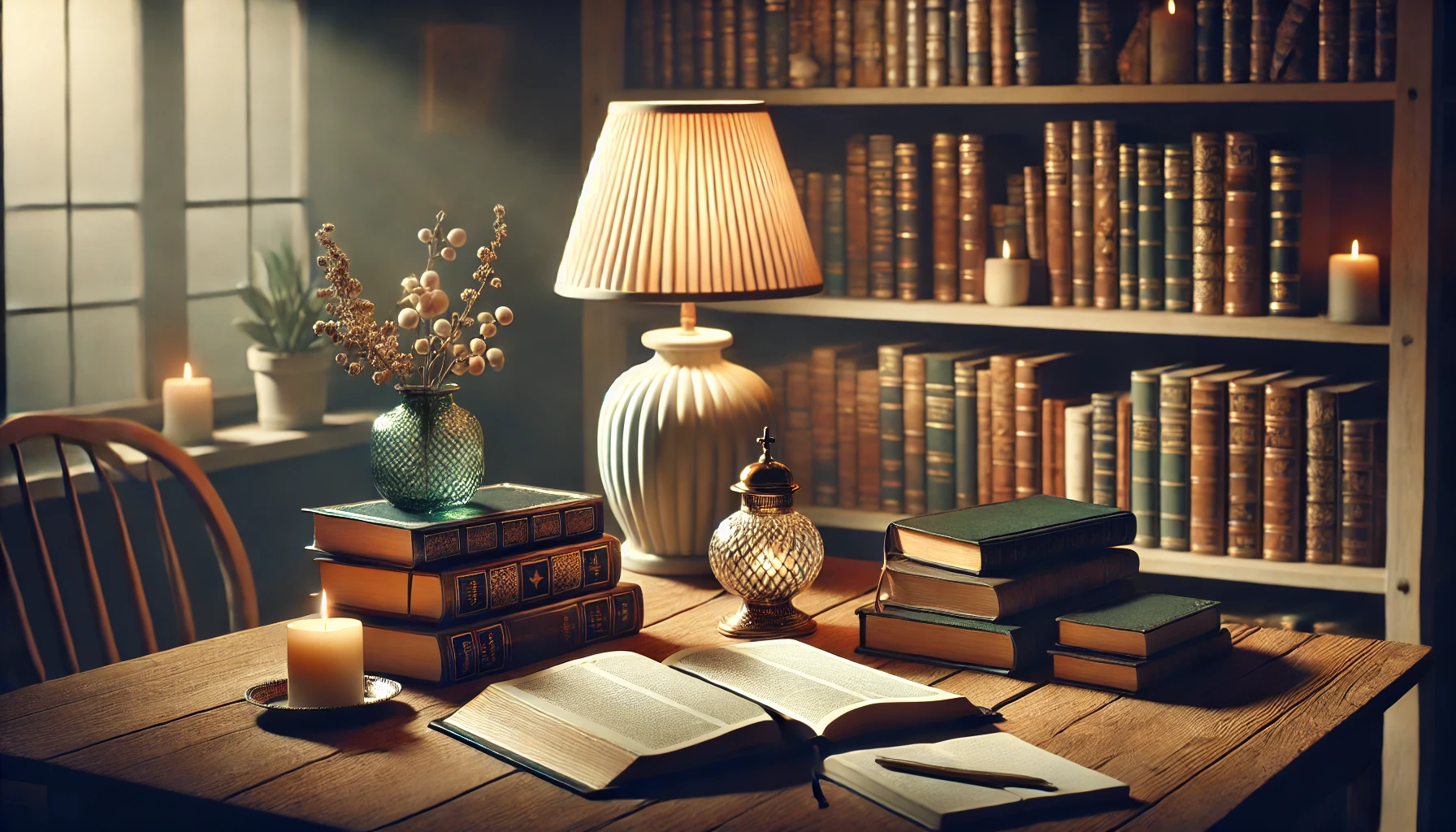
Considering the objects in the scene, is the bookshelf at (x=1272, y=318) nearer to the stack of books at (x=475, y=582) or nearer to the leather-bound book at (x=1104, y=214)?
the leather-bound book at (x=1104, y=214)

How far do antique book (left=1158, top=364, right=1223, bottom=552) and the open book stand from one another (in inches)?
44.4

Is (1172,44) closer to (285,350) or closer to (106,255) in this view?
(285,350)

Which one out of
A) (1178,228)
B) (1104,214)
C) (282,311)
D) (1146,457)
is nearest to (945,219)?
(1104,214)

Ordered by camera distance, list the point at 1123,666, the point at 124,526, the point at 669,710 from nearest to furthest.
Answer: the point at 669,710
the point at 1123,666
the point at 124,526

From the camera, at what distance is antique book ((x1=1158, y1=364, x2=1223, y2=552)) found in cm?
238

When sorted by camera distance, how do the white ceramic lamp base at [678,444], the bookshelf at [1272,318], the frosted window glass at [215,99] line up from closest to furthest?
the white ceramic lamp base at [678,444], the bookshelf at [1272,318], the frosted window glass at [215,99]

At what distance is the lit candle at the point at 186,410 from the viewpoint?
2.69 metres

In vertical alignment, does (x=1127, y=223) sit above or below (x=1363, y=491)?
above

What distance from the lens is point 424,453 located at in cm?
156

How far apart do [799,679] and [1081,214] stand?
132 cm

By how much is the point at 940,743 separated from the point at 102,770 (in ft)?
2.22

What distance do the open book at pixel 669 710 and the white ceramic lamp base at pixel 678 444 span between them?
1.48ft

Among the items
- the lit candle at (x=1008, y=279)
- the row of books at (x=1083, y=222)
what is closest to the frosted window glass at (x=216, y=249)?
the row of books at (x=1083, y=222)

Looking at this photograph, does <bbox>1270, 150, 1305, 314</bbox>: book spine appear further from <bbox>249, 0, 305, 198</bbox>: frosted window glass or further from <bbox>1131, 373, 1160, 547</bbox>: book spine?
<bbox>249, 0, 305, 198</bbox>: frosted window glass
